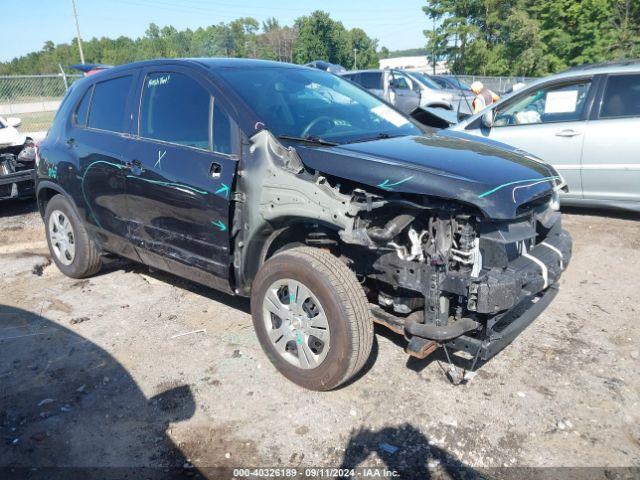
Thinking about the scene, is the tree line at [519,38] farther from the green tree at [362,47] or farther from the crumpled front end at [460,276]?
the green tree at [362,47]

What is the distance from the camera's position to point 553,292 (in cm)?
344

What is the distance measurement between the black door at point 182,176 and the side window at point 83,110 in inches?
35.0

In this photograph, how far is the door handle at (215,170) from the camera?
3346mm

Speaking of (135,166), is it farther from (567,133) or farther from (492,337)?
(567,133)

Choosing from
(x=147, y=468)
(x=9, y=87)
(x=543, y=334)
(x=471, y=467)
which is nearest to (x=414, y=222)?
(x=471, y=467)

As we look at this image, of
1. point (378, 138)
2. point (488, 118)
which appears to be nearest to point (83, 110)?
point (378, 138)

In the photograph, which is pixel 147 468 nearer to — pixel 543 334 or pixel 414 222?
pixel 414 222

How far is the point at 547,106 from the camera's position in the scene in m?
6.25

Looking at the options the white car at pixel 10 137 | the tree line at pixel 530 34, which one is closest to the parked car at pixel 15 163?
the white car at pixel 10 137

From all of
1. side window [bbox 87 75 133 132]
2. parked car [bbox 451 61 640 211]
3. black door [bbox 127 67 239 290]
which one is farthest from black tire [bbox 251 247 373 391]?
parked car [bbox 451 61 640 211]

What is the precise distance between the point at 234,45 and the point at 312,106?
101 meters

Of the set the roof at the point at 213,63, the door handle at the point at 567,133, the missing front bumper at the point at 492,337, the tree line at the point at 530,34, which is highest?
the tree line at the point at 530,34

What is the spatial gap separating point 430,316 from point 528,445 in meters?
0.81

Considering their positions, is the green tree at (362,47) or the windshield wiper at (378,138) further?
the green tree at (362,47)
